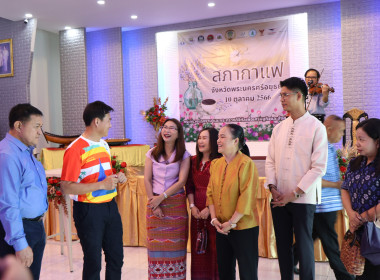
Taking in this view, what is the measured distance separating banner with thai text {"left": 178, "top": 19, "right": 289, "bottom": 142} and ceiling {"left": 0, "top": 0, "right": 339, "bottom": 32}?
1.48 ft

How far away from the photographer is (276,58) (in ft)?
24.9

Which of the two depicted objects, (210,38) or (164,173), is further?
(210,38)

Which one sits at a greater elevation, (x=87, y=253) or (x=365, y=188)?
(x=365, y=188)

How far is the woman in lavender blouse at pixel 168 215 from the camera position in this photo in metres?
3.04

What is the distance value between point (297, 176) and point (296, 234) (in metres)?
0.39

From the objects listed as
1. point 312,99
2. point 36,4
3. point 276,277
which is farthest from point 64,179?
point 36,4

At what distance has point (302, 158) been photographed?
262 cm

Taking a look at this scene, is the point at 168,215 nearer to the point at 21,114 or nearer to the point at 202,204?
the point at 202,204

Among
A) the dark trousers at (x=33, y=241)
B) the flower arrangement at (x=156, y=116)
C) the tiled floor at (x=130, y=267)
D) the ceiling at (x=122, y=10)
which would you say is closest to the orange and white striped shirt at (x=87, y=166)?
the dark trousers at (x=33, y=241)

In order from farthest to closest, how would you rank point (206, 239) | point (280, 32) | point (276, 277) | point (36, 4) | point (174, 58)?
point (174, 58) → point (280, 32) → point (36, 4) → point (276, 277) → point (206, 239)

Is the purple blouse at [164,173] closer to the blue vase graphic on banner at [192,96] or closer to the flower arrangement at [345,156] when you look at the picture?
the flower arrangement at [345,156]

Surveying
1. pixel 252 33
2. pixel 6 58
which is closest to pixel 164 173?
pixel 252 33

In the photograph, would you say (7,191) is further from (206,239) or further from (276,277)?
(276,277)

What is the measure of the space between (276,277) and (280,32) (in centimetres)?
530
